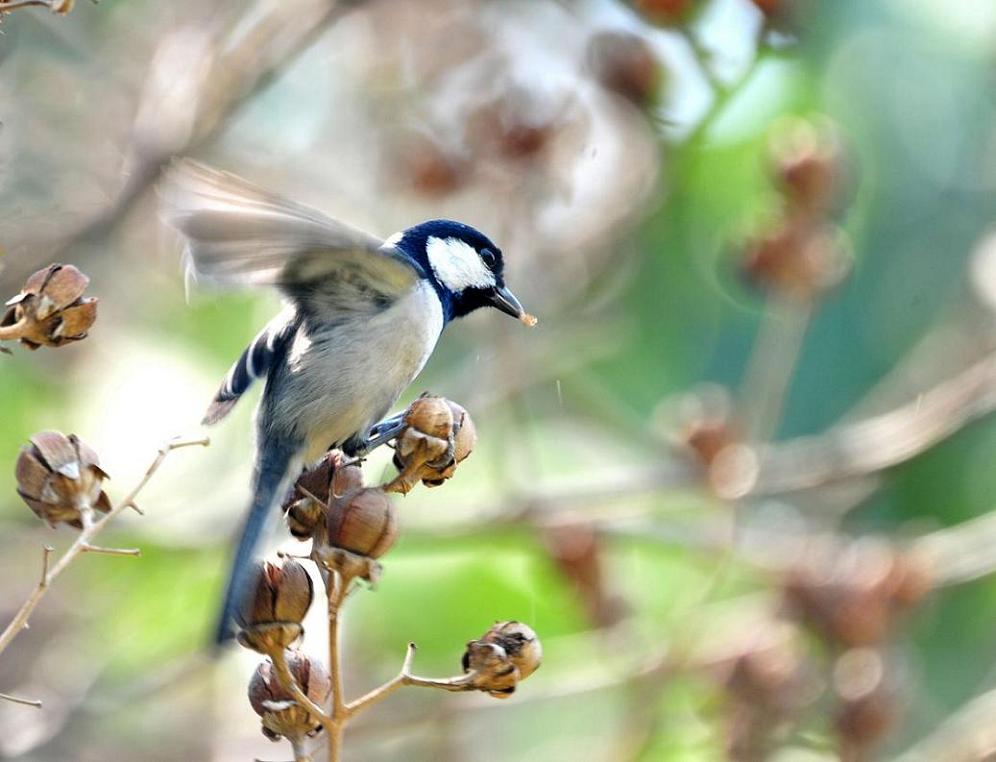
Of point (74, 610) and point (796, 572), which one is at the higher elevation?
point (74, 610)

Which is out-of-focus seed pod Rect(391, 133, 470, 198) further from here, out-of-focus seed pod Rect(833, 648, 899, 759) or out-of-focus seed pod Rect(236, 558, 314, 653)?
out-of-focus seed pod Rect(236, 558, 314, 653)

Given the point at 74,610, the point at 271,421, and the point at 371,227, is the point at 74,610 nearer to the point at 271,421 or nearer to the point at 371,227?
the point at 371,227

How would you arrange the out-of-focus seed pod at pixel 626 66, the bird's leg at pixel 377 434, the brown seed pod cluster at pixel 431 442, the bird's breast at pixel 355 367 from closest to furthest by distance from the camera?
the brown seed pod cluster at pixel 431 442, the bird's leg at pixel 377 434, the bird's breast at pixel 355 367, the out-of-focus seed pod at pixel 626 66

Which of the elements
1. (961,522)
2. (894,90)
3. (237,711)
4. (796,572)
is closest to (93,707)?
(237,711)

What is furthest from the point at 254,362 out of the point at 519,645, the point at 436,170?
the point at 436,170

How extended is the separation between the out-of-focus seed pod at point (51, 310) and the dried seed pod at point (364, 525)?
0.48 metres

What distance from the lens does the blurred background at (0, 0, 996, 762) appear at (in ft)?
14.2

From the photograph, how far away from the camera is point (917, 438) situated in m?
4.50

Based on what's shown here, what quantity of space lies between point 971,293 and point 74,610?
12.0 ft

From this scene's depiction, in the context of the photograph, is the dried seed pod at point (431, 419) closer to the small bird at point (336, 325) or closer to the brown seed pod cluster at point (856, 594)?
the small bird at point (336, 325)

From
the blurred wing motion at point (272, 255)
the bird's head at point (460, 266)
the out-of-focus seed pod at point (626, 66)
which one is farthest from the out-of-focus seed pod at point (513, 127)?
the blurred wing motion at point (272, 255)

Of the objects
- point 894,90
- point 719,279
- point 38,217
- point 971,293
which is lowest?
point 38,217

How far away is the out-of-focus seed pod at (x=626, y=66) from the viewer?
4.60m

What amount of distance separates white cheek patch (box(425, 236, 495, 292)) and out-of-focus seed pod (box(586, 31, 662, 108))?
Answer: 1263 mm
